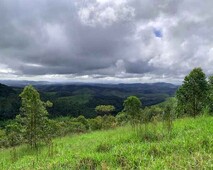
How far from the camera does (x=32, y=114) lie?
78.1 feet

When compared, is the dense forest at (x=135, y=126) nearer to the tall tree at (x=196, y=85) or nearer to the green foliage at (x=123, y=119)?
the tall tree at (x=196, y=85)

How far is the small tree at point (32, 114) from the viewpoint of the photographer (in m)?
23.3

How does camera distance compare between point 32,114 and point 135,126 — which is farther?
point 32,114

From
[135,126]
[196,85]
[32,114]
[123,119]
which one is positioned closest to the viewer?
[135,126]

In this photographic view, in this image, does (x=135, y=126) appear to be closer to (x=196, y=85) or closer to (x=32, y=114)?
(x=32, y=114)

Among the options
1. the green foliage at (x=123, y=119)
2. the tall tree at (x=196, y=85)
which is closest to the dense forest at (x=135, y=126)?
the tall tree at (x=196, y=85)

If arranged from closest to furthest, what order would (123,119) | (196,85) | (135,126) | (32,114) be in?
(135,126)
(32,114)
(196,85)
(123,119)

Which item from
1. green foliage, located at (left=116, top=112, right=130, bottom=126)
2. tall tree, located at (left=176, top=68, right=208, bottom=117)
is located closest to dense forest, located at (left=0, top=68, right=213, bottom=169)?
tall tree, located at (left=176, top=68, right=208, bottom=117)

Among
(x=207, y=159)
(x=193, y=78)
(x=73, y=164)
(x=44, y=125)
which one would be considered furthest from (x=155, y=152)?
(x=193, y=78)

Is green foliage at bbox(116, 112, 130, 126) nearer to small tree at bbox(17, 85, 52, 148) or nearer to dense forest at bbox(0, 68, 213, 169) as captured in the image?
dense forest at bbox(0, 68, 213, 169)

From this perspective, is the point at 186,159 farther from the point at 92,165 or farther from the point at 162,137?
the point at 162,137

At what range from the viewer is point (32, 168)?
7598 mm

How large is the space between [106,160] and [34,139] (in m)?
17.2

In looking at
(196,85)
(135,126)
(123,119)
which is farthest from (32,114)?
(123,119)
